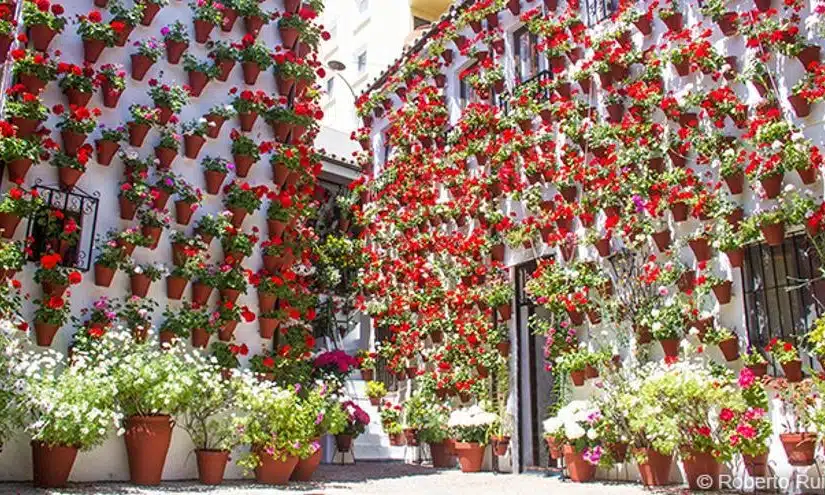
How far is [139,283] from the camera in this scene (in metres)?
9.15

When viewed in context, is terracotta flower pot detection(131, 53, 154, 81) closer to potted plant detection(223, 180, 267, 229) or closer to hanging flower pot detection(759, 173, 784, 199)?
potted plant detection(223, 180, 267, 229)

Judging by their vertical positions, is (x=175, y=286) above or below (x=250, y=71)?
below

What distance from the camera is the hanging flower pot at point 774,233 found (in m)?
7.92

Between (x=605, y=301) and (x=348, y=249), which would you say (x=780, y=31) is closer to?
(x=605, y=301)

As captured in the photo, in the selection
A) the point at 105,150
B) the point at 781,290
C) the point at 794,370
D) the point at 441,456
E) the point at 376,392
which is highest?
the point at 105,150

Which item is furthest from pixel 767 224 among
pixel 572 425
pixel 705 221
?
pixel 572 425

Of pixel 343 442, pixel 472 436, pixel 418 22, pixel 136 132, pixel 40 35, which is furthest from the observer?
pixel 418 22

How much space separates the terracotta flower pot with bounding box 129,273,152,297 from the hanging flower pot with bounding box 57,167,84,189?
1.27m

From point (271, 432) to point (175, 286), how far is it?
7.17 feet

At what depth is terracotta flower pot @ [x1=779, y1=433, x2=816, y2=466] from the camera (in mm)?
7188

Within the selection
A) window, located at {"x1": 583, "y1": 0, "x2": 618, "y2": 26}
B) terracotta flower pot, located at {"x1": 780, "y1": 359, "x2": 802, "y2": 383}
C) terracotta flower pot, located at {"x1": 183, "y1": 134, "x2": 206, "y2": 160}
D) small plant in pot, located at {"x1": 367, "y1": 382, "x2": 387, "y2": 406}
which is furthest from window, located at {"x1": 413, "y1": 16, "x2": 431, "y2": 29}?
terracotta flower pot, located at {"x1": 780, "y1": 359, "x2": 802, "y2": 383}

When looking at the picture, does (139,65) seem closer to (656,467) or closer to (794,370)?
(656,467)

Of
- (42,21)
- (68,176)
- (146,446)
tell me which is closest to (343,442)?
(146,446)

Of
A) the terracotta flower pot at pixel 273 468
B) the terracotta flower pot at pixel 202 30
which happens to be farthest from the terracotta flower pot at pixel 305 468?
the terracotta flower pot at pixel 202 30
